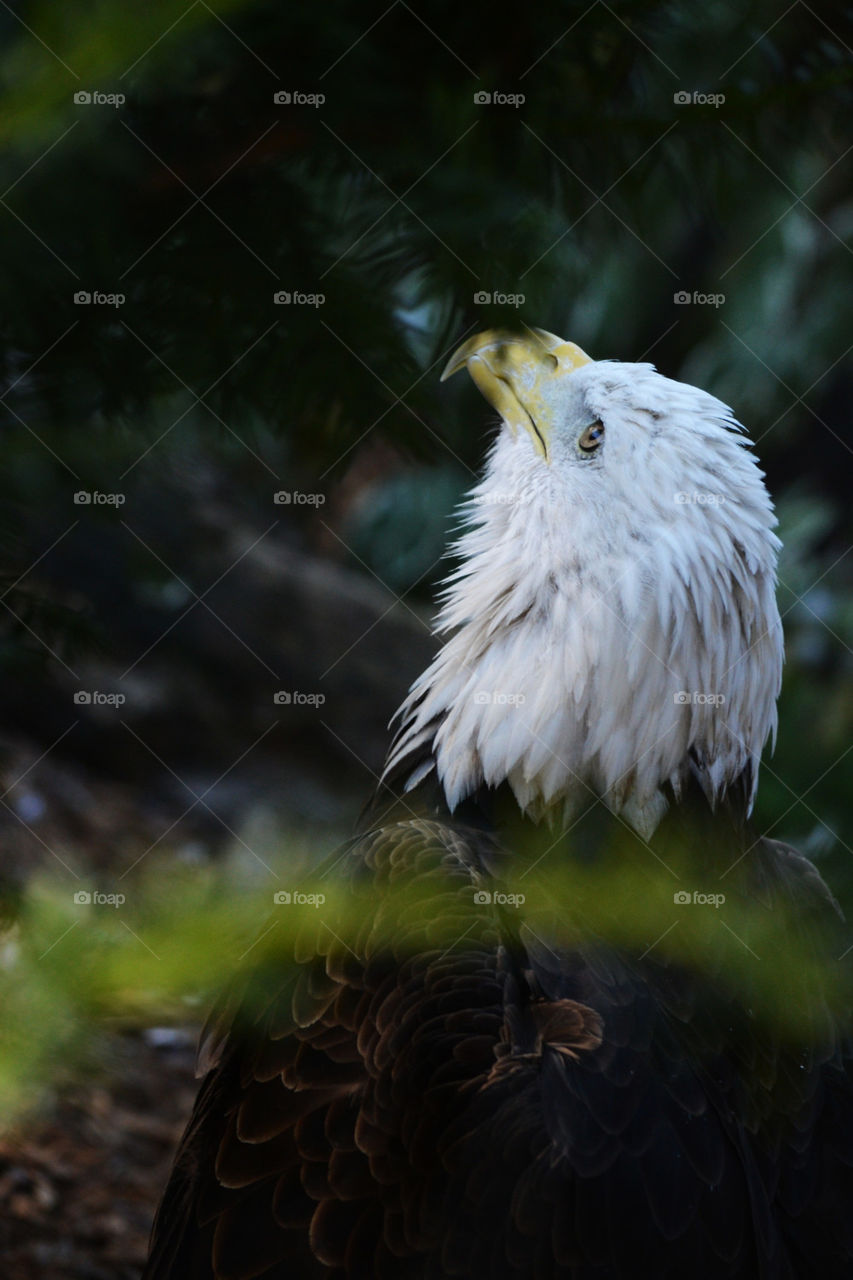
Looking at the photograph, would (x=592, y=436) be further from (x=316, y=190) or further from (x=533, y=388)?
(x=316, y=190)

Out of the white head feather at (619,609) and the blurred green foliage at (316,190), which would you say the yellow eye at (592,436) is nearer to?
the white head feather at (619,609)

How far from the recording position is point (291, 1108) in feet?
4.60

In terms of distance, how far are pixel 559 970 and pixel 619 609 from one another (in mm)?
520

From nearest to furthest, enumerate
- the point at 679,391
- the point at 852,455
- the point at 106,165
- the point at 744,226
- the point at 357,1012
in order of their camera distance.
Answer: the point at 106,165 < the point at 744,226 < the point at 357,1012 < the point at 679,391 < the point at 852,455

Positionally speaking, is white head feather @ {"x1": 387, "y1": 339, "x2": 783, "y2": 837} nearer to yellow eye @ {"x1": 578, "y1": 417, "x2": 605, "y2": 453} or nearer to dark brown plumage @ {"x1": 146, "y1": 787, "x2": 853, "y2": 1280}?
yellow eye @ {"x1": 578, "y1": 417, "x2": 605, "y2": 453}

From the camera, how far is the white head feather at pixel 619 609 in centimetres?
163

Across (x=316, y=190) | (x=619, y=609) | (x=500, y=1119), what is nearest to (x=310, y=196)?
(x=316, y=190)

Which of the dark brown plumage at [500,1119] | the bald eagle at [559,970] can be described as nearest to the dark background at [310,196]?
the bald eagle at [559,970]

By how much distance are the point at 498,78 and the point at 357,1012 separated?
3.87 feet

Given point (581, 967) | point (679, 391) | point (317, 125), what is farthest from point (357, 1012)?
point (317, 125)

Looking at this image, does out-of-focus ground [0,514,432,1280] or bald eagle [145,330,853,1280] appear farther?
out-of-focus ground [0,514,432,1280]

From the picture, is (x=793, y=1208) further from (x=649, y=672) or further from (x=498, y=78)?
(x=498, y=78)

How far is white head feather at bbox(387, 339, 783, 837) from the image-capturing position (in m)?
1.63

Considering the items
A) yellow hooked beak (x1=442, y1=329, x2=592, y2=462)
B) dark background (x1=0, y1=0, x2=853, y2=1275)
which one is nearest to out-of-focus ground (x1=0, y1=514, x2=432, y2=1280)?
yellow hooked beak (x1=442, y1=329, x2=592, y2=462)
